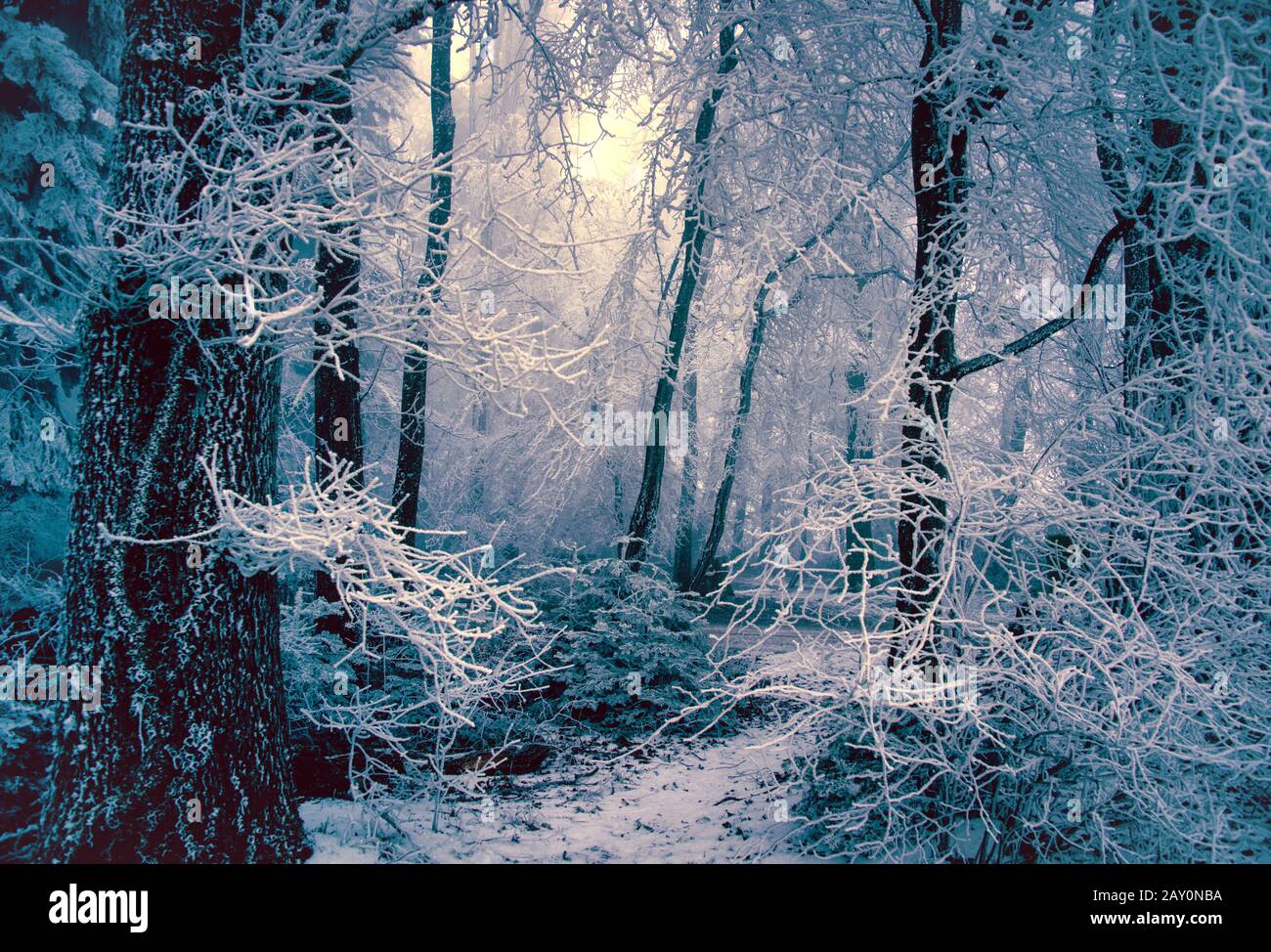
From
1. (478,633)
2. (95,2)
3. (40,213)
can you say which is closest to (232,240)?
(478,633)

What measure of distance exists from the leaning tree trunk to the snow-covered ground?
1.00 m

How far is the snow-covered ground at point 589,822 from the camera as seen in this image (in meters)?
4.80

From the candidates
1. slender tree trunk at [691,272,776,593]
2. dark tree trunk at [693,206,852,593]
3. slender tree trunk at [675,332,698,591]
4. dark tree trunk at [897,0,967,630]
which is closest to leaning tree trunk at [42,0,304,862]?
dark tree trunk at [897,0,967,630]

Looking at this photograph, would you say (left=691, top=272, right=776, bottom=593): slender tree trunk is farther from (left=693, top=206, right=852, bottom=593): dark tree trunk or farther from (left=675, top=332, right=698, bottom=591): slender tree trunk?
(left=675, top=332, right=698, bottom=591): slender tree trunk

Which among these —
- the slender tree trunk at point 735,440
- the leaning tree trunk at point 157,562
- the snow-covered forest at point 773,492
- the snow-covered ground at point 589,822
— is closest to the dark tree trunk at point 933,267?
the snow-covered forest at point 773,492

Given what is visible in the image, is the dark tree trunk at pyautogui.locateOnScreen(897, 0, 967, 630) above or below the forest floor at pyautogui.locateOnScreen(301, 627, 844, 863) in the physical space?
above

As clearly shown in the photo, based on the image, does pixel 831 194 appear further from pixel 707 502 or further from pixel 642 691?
pixel 707 502

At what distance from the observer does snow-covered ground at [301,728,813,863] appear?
4801mm

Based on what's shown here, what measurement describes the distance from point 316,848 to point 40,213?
7.29 m

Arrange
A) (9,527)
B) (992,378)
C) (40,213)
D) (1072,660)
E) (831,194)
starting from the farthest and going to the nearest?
(992,378), (40,213), (9,527), (831,194), (1072,660)

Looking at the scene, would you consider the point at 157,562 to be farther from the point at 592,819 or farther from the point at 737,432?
the point at 737,432

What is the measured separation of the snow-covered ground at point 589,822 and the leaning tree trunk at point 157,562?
39.5 inches

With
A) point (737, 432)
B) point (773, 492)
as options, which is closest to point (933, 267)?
point (773, 492)

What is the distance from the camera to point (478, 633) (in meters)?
3.58
